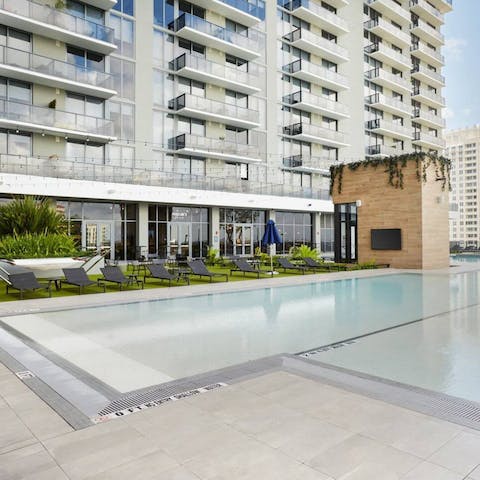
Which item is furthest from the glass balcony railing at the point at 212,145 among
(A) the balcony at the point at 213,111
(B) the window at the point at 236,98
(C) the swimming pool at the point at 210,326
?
(C) the swimming pool at the point at 210,326

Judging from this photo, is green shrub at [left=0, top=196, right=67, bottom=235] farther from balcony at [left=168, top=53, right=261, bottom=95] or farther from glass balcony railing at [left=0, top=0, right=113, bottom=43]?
balcony at [left=168, top=53, right=261, bottom=95]

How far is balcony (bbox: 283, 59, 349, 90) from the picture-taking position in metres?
34.5

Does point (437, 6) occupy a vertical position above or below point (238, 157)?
above

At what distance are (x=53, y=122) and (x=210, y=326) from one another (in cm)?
1852

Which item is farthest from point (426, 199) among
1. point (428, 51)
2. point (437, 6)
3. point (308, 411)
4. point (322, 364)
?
point (437, 6)

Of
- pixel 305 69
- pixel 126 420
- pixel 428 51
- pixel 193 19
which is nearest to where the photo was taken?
pixel 126 420

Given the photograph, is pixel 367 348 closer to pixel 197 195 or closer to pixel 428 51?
pixel 197 195

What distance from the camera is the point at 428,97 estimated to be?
47906 mm

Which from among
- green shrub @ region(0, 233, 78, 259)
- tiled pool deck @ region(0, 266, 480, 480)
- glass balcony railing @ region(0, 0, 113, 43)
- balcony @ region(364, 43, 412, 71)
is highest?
balcony @ region(364, 43, 412, 71)

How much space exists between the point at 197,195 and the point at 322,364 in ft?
71.1

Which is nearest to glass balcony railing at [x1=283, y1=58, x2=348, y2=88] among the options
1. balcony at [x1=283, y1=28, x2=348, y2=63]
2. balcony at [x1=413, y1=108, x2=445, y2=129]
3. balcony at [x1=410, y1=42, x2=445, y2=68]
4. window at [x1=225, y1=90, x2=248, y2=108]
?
balcony at [x1=283, y1=28, x2=348, y2=63]

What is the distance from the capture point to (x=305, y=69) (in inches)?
1362

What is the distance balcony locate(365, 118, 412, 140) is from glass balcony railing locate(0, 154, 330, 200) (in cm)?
1272

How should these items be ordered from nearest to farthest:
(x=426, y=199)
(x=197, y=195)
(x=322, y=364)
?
(x=322, y=364) < (x=426, y=199) < (x=197, y=195)
